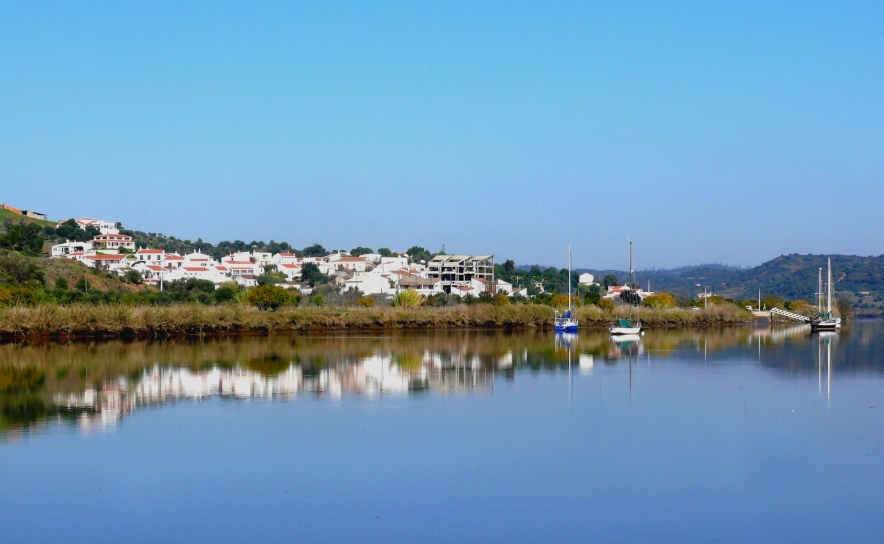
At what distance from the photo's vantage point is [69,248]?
274 feet

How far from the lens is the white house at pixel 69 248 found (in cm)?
8112

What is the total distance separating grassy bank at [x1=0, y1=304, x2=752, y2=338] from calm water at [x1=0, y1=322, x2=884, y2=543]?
30.9 feet

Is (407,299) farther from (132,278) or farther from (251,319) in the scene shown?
(132,278)

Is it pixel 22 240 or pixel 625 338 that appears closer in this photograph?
pixel 625 338

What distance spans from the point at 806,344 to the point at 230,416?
95.1 feet

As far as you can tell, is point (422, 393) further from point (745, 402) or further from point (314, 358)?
point (314, 358)

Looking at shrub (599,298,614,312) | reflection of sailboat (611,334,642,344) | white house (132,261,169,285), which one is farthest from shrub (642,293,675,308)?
white house (132,261,169,285)

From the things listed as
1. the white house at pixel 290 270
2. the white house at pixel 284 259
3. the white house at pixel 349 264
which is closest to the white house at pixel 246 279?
the white house at pixel 290 270

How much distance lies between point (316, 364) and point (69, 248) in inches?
2585

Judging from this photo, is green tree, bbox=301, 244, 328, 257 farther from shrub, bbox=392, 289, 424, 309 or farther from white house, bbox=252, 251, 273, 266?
shrub, bbox=392, 289, 424, 309

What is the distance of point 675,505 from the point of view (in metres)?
10.3

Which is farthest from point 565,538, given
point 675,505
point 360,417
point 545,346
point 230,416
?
point 545,346

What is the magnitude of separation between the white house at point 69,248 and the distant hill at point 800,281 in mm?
67596

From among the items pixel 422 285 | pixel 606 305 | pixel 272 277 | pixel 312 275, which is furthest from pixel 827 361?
pixel 312 275
